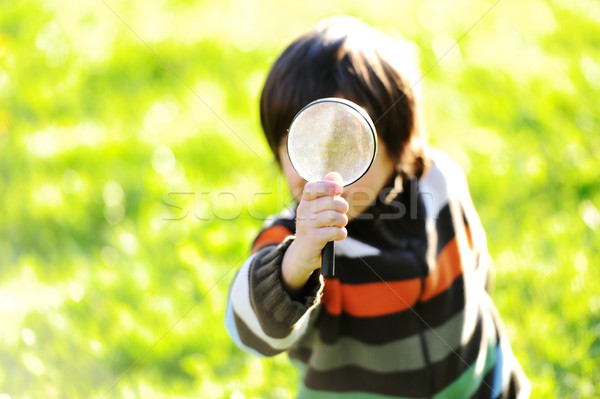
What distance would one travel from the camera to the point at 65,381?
2.28m

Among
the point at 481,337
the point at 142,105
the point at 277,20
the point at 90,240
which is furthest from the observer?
the point at 277,20

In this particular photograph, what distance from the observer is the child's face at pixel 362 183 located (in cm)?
169

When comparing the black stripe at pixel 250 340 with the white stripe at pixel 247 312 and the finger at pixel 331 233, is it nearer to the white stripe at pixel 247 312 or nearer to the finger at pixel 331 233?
the white stripe at pixel 247 312

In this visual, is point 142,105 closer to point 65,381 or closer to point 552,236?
point 65,381

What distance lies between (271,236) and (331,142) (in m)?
0.41

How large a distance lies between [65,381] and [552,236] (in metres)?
1.71

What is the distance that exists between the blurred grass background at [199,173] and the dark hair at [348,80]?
819mm

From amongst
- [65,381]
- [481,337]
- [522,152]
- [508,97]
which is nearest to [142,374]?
[65,381]

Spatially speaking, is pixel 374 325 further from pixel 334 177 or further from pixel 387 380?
pixel 334 177

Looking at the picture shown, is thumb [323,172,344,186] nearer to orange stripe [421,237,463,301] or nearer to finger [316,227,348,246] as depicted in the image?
finger [316,227,348,246]

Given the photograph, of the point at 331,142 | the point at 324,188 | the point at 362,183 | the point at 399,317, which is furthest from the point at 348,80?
the point at 399,317

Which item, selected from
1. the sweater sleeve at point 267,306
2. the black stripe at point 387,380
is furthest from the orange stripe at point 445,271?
the sweater sleeve at point 267,306

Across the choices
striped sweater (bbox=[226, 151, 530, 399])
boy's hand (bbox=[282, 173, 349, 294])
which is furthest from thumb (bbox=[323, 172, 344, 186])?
striped sweater (bbox=[226, 151, 530, 399])

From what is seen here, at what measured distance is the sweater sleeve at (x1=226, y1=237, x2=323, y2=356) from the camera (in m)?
1.51
